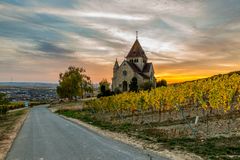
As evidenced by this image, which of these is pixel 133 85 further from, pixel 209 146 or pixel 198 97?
pixel 209 146

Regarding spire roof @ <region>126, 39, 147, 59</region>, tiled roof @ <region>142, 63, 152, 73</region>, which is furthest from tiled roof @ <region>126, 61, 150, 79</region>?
spire roof @ <region>126, 39, 147, 59</region>

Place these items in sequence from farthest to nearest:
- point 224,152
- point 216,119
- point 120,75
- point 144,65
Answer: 1. point 144,65
2. point 120,75
3. point 216,119
4. point 224,152

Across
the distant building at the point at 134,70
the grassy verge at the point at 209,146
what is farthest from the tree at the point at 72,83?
the grassy verge at the point at 209,146

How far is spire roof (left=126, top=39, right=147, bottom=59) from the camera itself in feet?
298

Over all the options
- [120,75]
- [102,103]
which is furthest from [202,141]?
[120,75]

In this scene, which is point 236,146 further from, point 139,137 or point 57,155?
point 57,155

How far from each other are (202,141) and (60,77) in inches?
3569

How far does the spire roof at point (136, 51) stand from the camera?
90.9m

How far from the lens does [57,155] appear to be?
500 inches

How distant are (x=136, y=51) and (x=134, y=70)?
1119 centimetres

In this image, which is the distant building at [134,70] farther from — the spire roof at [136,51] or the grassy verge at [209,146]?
the grassy verge at [209,146]

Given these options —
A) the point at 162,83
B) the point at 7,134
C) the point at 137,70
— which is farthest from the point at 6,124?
the point at 162,83

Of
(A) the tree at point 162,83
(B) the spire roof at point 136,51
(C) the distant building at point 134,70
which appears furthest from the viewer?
(B) the spire roof at point 136,51

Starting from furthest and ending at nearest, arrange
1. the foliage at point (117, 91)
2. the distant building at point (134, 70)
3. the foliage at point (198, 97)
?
the distant building at point (134, 70) < the foliage at point (117, 91) < the foliage at point (198, 97)
